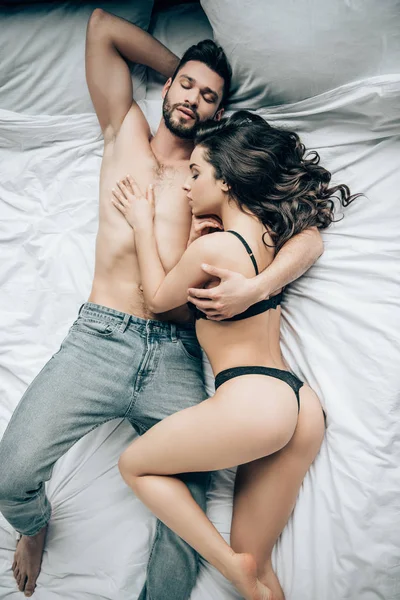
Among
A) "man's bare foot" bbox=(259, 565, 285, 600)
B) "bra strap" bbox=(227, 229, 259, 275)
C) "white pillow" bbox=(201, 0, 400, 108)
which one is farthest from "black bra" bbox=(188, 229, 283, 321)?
"man's bare foot" bbox=(259, 565, 285, 600)

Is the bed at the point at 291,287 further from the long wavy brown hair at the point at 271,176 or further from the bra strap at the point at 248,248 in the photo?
the bra strap at the point at 248,248

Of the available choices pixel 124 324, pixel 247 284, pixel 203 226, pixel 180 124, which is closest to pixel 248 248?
pixel 247 284

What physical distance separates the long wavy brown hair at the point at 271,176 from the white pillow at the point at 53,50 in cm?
61

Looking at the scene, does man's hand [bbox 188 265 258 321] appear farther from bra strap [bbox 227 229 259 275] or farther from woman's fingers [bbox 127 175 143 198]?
woman's fingers [bbox 127 175 143 198]

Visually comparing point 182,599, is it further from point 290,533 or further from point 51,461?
point 51,461

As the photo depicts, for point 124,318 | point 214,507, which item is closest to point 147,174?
point 124,318

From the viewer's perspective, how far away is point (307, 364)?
1394mm

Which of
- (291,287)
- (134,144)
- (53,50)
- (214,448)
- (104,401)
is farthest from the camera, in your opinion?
(53,50)

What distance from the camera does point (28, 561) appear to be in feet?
4.46

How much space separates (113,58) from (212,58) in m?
0.37

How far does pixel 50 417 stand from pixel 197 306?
0.54 meters

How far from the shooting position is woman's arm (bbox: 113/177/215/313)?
1.27 metres

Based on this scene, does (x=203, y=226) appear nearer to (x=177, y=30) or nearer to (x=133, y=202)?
(x=133, y=202)

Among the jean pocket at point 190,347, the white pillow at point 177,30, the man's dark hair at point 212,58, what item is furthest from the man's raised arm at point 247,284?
the white pillow at point 177,30
